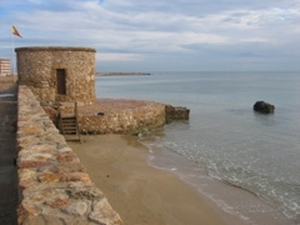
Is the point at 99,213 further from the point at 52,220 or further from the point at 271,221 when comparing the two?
the point at 271,221

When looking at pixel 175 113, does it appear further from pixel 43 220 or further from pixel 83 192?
pixel 43 220

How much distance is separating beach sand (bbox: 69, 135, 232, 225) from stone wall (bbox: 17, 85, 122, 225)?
2831 millimetres

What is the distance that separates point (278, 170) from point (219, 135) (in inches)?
277

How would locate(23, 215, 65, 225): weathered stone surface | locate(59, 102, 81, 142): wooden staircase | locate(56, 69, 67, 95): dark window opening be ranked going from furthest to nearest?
locate(56, 69, 67, 95): dark window opening
locate(59, 102, 81, 142): wooden staircase
locate(23, 215, 65, 225): weathered stone surface

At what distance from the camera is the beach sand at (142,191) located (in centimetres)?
751

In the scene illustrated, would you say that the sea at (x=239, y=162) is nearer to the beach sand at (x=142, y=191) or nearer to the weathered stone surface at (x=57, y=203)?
the beach sand at (x=142, y=191)

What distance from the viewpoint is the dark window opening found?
18344 millimetres

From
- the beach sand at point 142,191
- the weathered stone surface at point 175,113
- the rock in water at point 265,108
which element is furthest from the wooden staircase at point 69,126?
the rock in water at point 265,108

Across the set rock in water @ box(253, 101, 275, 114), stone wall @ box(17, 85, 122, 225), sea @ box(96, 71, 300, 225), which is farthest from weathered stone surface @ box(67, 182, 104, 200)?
rock in water @ box(253, 101, 275, 114)

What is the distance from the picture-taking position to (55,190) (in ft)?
11.8

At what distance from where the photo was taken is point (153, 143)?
16156 mm

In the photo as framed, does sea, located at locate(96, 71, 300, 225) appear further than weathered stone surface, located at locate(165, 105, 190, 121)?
No

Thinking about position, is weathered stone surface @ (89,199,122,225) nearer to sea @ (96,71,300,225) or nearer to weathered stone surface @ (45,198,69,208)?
weathered stone surface @ (45,198,69,208)

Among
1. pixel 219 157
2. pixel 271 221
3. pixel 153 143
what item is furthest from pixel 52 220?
pixel 153 143
